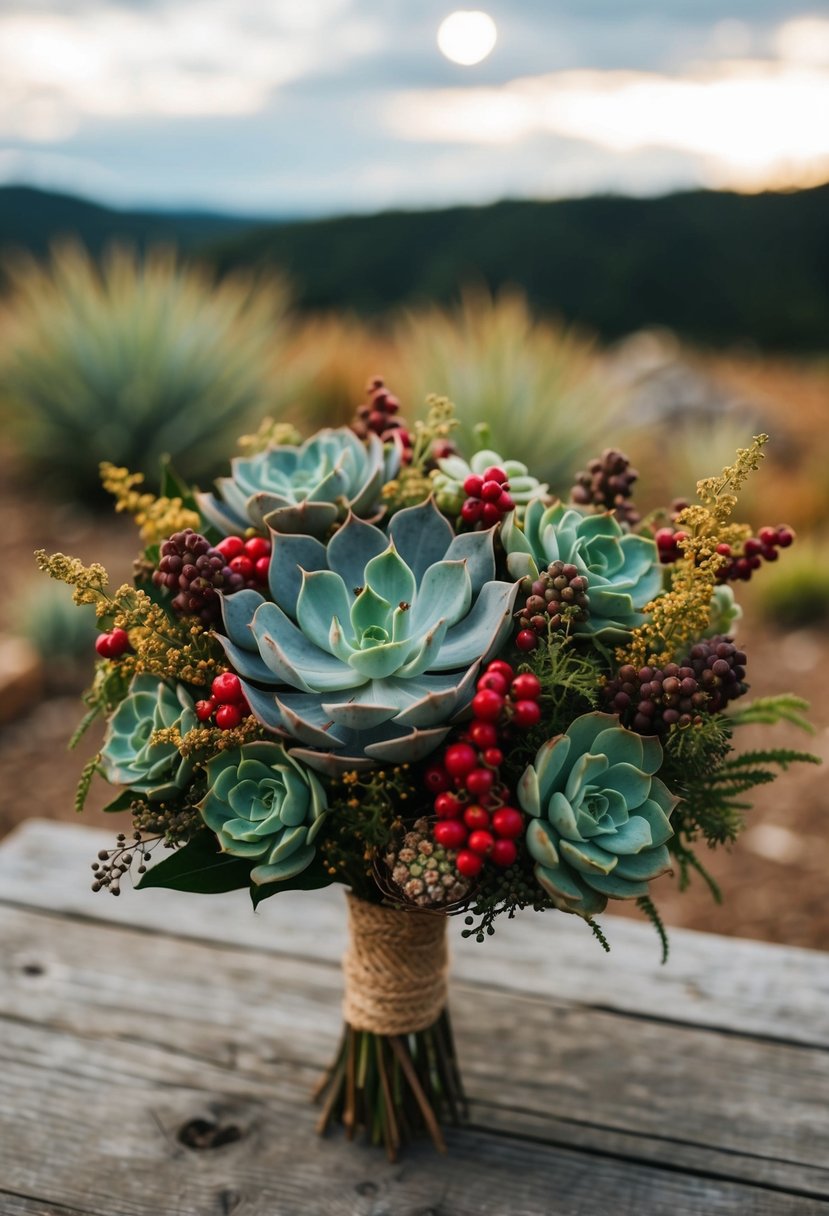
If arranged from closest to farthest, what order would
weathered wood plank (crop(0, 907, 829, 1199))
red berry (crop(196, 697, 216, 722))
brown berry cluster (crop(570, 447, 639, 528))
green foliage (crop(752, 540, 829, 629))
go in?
red berry (crop(196, 697, 216, 722)) < brown berry cluster (crop(570, 447, 639, 528)) < weathered wood plank (crop(0, 907, 829, 1199)) < green foliage (crop(752, 540, 829, 629))

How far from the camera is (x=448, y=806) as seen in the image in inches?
33.2

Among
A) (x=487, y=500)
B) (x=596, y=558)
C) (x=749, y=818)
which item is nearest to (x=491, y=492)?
(x=487, y=500)

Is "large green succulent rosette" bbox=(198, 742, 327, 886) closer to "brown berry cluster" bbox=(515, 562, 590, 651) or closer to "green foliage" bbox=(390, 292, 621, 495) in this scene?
"brown berry cluster" bbox=(515, 562, 590, 651)

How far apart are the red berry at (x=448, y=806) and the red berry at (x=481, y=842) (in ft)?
0.09

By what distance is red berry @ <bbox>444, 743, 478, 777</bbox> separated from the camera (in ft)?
2.76

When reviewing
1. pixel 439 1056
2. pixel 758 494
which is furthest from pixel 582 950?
pixel 758 494

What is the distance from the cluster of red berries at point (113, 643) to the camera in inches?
38.3

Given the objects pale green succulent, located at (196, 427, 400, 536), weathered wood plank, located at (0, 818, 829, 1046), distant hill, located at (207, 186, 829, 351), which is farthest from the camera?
distant hill, located at (207, 186, 829, 351)

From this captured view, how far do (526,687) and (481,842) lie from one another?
13cm

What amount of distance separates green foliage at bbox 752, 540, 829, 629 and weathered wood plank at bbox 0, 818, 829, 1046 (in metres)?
3.30

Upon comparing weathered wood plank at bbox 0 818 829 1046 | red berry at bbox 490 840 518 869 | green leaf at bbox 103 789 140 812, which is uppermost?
red berry at bbox 490 840 518 869

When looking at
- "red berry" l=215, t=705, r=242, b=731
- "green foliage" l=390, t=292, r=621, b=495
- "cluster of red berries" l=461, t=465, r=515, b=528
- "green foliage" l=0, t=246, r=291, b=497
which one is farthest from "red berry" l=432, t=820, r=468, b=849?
"green foliage" l=0, t=246, r=291, b=497

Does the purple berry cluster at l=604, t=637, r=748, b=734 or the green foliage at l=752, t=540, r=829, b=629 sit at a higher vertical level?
the green foliage at l=752, t=540, r=829, b=629

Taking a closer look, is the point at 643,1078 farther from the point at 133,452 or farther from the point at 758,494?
the point at 758,494
